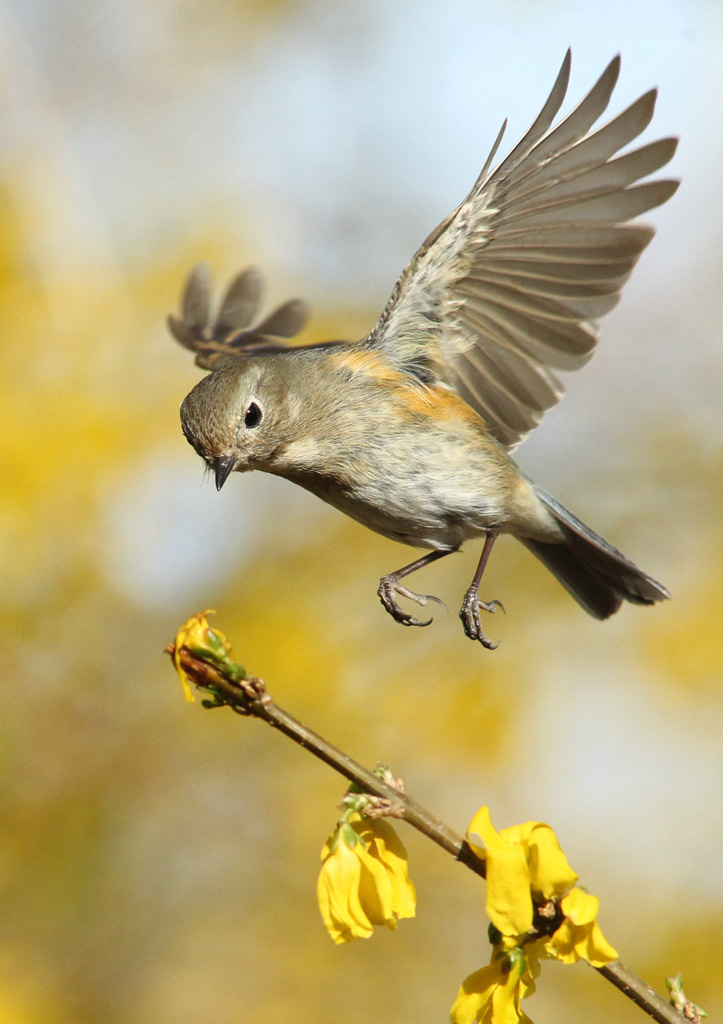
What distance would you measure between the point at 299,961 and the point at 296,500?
8.42 ft

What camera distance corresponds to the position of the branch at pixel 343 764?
5.18 feet

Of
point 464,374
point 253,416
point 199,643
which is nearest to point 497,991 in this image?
point 199,643

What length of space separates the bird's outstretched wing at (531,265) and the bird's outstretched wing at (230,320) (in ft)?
3.79

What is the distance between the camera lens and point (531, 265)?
3.38 metres

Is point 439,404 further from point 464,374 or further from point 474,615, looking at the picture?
point 474,615

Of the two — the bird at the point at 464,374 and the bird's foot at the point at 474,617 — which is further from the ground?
the bird at the point at 464,374

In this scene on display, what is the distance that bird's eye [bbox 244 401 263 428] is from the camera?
3445 mm

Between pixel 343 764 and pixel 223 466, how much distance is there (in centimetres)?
194

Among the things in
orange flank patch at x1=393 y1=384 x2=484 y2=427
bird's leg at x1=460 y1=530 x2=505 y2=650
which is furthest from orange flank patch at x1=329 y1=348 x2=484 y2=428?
bird's leg at x1=460 y1=530 x2=505 y2=650

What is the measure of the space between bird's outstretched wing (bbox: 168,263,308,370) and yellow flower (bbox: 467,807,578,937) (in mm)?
3190

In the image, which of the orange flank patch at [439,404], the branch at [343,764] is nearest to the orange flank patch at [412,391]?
the orange flank patch at [439,404]

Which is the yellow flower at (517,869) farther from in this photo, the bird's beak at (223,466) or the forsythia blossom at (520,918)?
the bird's beak at (223,466)

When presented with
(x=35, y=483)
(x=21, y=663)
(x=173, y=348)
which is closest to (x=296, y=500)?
(x=173, y=348)

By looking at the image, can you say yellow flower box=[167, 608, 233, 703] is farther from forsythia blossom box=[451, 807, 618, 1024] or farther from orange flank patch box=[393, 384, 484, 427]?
orange flank patch box=[393, 384, 484, 427]
